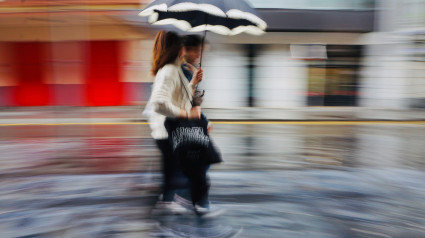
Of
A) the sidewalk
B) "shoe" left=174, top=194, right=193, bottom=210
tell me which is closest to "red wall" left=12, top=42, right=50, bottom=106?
the sidewalk

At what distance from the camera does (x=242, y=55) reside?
15.3 metres

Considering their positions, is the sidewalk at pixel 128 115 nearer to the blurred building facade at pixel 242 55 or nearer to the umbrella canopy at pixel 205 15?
Answer: the blurred building facade at pixel 242 55

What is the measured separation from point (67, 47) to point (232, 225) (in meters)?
13.5

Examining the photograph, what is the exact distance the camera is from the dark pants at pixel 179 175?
10.6 ft

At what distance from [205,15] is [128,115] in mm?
9241

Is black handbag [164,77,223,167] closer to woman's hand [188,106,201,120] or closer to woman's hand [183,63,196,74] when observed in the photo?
woman's hand [188,106,201,120]

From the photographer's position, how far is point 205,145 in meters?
3.08

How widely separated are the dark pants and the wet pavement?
23 cm

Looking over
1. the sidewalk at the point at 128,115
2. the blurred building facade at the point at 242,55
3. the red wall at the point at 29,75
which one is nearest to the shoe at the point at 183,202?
the sidewalk at the point at 128,115

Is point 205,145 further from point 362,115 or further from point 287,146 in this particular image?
point 362,115

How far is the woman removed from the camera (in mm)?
2895

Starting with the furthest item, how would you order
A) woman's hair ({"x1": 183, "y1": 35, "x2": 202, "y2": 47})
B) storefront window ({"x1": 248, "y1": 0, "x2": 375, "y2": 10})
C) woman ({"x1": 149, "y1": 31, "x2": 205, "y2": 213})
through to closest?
storefront window ({"x1": 248, "y1": 0, "x2": 375, "y2": 10}), woman's hair ({"x1": 183, "y1": 35, "x2": 202, "y2": 47}), woman ({"x1": 149, "y1": 31, "x2": 205, "y2": 213})

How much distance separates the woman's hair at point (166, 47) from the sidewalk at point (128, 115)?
26.2 ft

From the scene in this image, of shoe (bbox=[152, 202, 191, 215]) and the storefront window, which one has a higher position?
the storefront window
